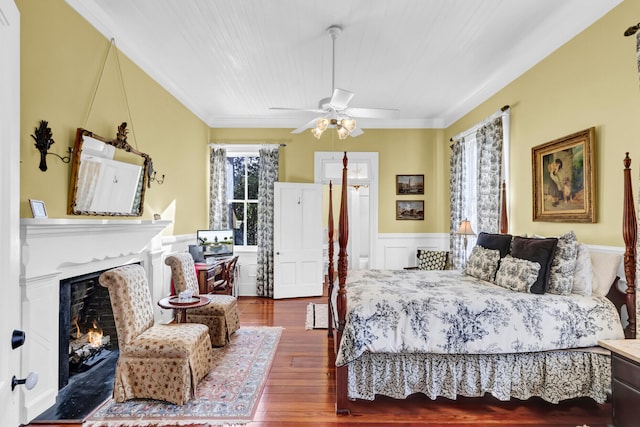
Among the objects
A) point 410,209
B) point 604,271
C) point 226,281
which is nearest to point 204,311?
point 226,281

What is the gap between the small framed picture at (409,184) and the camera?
6.22m

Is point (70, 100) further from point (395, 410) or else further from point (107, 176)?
point (395, 410)

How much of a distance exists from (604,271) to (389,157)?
3927 mm

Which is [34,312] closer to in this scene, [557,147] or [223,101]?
[223,101]

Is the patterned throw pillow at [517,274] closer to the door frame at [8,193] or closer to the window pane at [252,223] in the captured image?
the door frame at [8,193]

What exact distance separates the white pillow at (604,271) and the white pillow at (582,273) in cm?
4

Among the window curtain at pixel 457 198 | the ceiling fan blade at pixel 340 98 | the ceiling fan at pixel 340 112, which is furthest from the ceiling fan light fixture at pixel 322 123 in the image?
the window curtain at pixel 457 198

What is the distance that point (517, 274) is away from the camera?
2.87 metres

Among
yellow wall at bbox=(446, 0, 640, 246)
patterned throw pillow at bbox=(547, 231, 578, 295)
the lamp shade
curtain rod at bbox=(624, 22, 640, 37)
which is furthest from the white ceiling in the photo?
patterned throw pillow at bbox=(547, 231, 578, 295)

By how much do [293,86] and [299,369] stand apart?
11.3 ft

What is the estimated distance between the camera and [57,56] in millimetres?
2566

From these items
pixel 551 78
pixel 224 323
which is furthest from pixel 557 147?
pixel 224 323

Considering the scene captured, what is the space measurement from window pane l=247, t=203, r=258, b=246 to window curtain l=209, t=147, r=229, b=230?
0.43 meters

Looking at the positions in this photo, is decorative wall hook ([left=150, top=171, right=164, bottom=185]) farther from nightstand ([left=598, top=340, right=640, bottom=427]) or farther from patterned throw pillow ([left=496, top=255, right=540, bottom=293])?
nightstand ([left=598, top=340, right=640, bottom=427])
